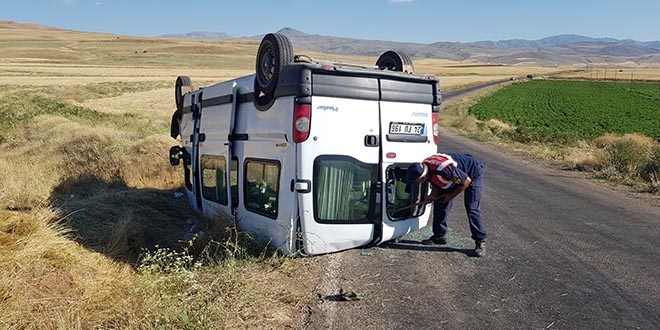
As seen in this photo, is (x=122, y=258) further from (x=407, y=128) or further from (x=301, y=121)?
(x=407, y=128)

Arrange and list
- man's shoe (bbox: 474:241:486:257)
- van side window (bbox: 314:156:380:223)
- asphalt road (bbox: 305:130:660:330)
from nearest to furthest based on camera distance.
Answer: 1. asphalt road (bbox: 305:130:660:330)
2. van side window (bbox: 314:156:380:223)
3. man's shoe (bbox: 474:241:486:257)

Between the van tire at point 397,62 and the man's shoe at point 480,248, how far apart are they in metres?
2.39

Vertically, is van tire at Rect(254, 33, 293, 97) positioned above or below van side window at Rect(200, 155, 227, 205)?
above

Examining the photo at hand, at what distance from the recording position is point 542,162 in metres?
15.5

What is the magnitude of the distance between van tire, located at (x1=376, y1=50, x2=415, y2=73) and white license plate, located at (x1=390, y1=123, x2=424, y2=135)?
115 centimetres

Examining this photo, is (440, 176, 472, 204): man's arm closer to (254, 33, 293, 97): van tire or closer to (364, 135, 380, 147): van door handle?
(364, 135, 380, 147): van door handle

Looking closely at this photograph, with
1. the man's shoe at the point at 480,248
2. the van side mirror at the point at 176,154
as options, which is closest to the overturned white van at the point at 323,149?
the man's shoe at the point at 480,248

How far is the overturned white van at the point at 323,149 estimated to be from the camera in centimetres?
557

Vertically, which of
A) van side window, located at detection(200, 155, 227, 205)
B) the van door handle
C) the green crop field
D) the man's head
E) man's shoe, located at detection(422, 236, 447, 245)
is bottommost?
the green crop field

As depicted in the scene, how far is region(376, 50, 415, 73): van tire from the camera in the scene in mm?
7262

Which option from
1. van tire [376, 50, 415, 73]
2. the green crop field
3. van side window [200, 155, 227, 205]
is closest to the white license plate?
van tire [376, 50, 415, 73]

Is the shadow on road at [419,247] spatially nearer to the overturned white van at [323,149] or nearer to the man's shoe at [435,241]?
the man's shoe at [435,241]

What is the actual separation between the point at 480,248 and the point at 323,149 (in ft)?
7.08

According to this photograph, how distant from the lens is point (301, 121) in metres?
5.48
